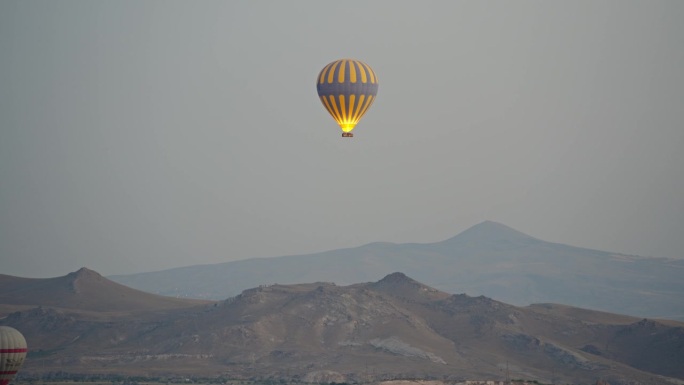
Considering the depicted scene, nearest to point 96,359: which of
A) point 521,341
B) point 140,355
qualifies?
point 140,355

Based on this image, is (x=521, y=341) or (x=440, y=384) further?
(x=521, y=341)

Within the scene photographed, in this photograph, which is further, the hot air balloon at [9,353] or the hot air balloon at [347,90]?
the hot air balloon at [347,90]

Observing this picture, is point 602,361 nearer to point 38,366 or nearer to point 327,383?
point 327,383

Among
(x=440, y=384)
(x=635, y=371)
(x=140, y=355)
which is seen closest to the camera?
(x=440, y=384)

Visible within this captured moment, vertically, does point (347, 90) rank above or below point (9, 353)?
above

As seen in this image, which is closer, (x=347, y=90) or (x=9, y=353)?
(x=9, y=353)

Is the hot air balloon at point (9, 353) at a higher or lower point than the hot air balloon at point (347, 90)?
lower
